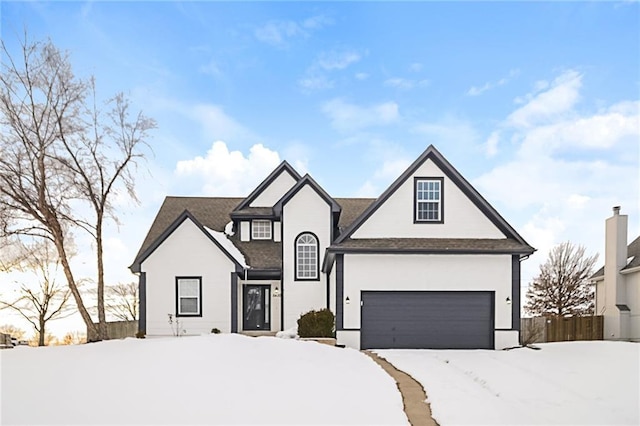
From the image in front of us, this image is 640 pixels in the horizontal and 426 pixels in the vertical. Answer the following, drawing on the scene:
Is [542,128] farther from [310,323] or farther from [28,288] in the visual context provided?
[28,288]

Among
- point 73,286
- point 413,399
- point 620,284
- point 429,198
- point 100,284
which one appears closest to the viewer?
point 413,399

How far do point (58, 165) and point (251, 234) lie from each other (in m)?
8.63

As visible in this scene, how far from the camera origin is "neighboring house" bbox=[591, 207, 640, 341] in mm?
22500

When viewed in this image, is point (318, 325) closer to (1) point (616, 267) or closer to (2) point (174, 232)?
(2) point (174, 232)

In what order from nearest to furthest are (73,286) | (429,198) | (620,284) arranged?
1. (429,198)
2. (73,286)
3. (620,284)

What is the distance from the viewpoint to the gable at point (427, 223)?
58.2 ft

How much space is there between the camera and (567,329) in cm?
A: 2303

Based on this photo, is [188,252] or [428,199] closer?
[428,199]

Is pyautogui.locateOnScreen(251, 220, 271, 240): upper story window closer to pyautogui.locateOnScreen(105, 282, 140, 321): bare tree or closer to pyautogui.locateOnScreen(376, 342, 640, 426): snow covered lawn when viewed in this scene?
pyautogui.locateOnScreen(376, 342, 640, 426): snow covered lawn

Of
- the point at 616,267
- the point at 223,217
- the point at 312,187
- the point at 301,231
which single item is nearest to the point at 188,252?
the point at 301,231

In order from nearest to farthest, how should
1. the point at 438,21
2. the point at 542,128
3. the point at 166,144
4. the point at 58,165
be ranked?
the point at 438,21
the point at 542,128
the point at 58,165
the point at 166,144

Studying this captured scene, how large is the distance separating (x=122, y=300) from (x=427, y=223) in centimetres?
2380

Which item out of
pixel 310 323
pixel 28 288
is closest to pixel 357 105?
pixel 310 323

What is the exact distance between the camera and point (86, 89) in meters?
22.4
